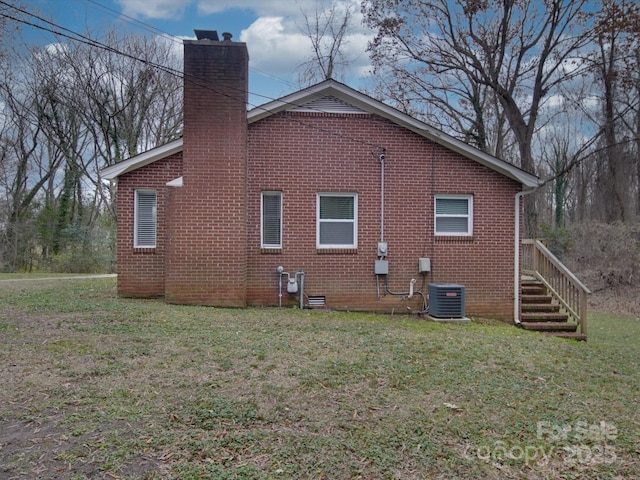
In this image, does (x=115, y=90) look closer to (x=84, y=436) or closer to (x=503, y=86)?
(x=503, y=86)

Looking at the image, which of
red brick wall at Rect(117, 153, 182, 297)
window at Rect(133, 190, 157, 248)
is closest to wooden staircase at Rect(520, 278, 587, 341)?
red brick wall at Rect(117, 153, 182, 297)

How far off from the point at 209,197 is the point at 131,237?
6.78 ft

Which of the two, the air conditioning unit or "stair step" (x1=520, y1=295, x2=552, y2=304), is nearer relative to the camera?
the air conditioning unit

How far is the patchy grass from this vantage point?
3.39m

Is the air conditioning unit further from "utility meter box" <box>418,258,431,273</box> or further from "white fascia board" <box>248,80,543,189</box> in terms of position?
"white fascia board" <box>248,80,543,189</box>

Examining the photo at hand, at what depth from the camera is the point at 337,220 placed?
10.5 meters

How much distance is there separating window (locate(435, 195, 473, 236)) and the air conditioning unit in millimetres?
1413

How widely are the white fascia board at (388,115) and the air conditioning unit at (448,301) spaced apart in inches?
115

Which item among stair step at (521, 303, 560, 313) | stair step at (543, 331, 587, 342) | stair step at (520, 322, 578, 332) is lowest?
stair step at (543, 331, 587, 342)

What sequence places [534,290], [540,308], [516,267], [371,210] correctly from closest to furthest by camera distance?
1. [371,210]
2. [516,267]
3. [540,308]
4. [534,290]

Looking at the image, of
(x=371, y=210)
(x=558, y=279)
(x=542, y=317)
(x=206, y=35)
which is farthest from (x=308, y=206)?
(x=558, y=279)

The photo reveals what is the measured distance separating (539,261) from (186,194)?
870 cm

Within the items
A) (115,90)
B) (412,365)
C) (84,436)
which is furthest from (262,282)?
(115,90)

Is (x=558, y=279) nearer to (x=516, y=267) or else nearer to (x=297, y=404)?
(x=516, y=267)
